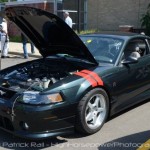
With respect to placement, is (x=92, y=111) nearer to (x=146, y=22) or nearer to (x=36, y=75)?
(x=36, y=75)

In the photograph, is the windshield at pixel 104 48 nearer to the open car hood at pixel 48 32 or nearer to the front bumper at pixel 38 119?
the open car hood at pixel 48 32

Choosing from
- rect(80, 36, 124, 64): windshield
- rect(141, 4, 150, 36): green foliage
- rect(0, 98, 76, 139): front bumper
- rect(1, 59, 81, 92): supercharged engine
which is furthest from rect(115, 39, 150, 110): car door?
rect(141, 4, 150, 36): green foliage

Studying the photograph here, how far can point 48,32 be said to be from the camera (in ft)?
18.7

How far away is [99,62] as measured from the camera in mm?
5551

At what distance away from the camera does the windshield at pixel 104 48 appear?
5.64 m

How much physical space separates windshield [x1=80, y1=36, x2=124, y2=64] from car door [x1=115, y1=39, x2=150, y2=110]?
0.26 metres

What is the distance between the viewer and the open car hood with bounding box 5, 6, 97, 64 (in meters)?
5.08

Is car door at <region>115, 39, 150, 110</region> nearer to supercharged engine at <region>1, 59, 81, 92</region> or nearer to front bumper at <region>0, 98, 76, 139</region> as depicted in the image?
supercharged engine at <region>1, 59, 81, 92</region>

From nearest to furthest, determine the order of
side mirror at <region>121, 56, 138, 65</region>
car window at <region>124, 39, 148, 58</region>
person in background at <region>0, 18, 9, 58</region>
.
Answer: side mirror at <region>121, 56, 138, 65</region> < car window at <region>124, 39, 148, 58</region> < person in background at <region>0, 18, 9, 58</region>

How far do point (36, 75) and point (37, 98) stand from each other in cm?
82

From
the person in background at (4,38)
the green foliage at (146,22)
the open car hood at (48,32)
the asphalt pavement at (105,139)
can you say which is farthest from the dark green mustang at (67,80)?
the green foliage at (146,22)

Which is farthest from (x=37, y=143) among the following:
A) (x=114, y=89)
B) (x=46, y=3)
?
(x=46, y=3)

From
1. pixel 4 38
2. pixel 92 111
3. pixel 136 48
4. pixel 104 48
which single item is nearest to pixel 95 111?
pixel 92 111

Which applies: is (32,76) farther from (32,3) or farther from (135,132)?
(32,3)
